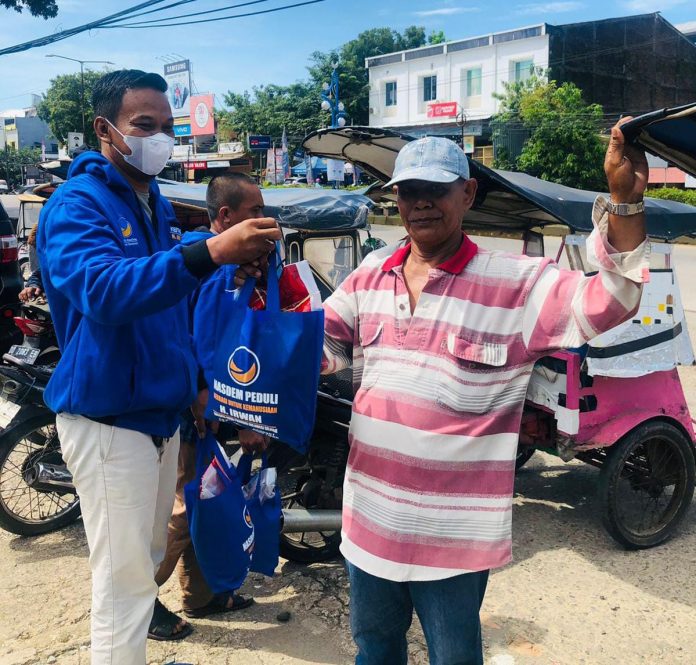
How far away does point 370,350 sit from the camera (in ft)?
6.16

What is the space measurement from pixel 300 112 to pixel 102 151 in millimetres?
47251

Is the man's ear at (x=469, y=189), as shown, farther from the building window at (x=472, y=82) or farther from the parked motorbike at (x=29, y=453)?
the building window at (x=472, y=82)

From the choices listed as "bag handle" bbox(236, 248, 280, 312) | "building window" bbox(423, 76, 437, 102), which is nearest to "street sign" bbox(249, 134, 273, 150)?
"building window" bbox(423, 76, 437, 102)

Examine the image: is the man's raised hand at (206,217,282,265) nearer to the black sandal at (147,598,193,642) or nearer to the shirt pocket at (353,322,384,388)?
the shirt pocket at (353,322,384,388)

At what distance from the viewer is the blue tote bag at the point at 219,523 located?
2.42 meters

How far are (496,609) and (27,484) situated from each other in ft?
8.39


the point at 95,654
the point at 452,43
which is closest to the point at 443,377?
the point at 95,654

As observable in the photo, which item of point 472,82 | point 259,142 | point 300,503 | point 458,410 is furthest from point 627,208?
point 259,142

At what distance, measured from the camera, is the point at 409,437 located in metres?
1.76

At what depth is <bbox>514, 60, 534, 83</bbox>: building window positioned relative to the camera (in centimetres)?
3455

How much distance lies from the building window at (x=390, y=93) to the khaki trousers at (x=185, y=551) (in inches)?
1618

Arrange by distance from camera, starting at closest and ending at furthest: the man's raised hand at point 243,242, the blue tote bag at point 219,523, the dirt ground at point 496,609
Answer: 1. the man's raised hand at point 243,242
2. the blue tote bag at point 219,523
3. the dirt ground at point 496,609

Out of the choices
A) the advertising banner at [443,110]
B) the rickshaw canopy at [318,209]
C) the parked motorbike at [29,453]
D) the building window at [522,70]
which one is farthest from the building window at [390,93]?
the parked motorbike at [29,453]

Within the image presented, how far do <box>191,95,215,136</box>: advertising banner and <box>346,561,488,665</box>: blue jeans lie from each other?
56651 mm
